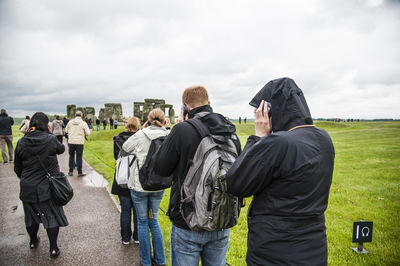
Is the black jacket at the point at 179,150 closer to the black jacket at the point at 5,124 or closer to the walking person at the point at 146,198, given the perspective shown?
the walking person at the point at 146,198

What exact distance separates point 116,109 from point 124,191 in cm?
3191

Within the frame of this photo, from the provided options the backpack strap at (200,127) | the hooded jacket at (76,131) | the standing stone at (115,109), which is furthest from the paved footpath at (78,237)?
the standing stone at (115,109)

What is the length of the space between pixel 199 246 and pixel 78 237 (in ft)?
11.6

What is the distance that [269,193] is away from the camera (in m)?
1.89

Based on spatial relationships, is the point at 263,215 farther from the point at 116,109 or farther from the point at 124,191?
the point at 116,109

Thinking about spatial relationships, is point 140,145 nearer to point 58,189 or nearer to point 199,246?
point 58,189

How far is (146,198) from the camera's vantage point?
3754 millimetres

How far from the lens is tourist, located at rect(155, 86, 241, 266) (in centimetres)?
234

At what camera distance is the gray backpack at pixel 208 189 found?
7.18 feet

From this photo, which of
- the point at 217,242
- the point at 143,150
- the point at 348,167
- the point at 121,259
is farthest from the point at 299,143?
the point at 348,167

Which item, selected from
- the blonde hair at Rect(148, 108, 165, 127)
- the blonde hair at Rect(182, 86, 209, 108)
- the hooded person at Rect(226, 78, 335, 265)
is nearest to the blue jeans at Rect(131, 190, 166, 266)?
the blonde hair at Rect(148, 108, 165, 127)

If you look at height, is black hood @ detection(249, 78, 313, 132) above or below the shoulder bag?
above

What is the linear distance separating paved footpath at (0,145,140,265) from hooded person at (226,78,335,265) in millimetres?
2994

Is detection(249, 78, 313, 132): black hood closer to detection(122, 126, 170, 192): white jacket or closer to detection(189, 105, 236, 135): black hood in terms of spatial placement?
detection(189, 105, 236, 135): black hood
